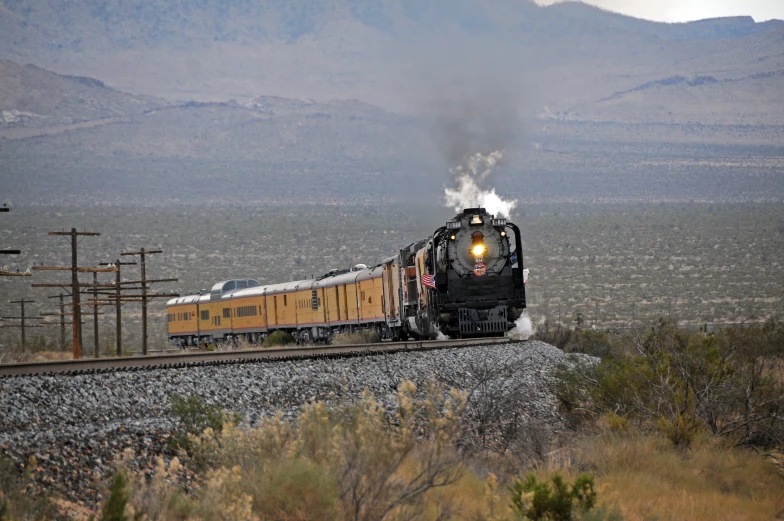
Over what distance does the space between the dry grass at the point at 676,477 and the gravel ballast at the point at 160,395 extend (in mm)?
2533

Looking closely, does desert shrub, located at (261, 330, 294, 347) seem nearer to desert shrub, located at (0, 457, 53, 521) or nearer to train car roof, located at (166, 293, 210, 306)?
train car roof, located at (166, 293, 210, 306)

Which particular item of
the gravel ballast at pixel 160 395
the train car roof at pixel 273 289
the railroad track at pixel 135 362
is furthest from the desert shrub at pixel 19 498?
the train car roof at pixel 273 289

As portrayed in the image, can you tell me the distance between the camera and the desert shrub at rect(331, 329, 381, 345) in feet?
114

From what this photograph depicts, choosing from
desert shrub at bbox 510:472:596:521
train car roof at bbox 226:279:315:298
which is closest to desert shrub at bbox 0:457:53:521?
desert shrub at bbox 510:472:596:521

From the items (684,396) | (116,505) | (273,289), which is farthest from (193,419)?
(273,289)

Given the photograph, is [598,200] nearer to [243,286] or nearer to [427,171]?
[427,171]

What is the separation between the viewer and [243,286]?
53.9 meters

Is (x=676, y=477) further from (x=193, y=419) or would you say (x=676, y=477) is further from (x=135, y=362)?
(x=135, y=362)

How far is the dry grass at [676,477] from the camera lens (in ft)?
38.3

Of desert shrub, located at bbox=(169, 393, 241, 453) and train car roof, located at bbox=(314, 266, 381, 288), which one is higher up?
train car roof, located at bbox=(314, 266, 381, 288)

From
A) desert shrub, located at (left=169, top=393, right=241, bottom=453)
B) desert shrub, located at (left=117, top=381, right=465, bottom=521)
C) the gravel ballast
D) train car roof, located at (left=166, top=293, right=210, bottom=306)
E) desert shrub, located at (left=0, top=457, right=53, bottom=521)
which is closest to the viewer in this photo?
desert shrub, located at (left=0, top=457, right=53, bottom=521)

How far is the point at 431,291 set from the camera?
26188mm

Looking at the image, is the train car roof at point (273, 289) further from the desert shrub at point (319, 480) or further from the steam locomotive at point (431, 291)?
the desert shrub at point (319, 480)

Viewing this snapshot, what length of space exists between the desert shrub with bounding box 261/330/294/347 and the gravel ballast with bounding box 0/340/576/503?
21.6 meters
